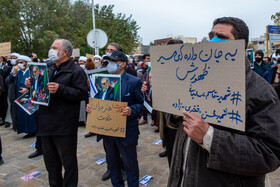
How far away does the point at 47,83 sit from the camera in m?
2.80

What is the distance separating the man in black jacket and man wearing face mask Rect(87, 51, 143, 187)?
0.31 metres

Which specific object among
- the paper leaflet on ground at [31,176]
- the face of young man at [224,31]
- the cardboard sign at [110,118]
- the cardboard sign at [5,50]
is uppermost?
the cardboard sign at [5,50]

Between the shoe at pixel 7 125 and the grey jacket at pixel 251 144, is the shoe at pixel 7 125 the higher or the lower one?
the lower one

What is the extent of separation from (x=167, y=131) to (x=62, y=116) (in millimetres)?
1425

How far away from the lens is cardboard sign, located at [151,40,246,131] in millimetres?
1157

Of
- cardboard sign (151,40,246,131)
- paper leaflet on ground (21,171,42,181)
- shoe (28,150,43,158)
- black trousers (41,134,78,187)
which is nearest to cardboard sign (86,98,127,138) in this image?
black trousers (41,134,78,187)

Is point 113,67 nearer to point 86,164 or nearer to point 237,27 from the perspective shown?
point 237,27

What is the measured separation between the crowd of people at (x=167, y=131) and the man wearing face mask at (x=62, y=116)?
0.04 feet

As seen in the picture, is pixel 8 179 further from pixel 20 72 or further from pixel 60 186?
pixel 20 72

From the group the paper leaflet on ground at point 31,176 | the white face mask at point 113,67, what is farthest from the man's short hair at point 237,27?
the paper leaflet on ground at point 31,176

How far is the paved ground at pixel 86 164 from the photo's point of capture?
3594 millimetres

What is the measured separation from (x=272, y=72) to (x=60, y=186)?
5663mm

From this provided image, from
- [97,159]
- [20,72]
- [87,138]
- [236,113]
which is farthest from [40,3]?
[236,113]

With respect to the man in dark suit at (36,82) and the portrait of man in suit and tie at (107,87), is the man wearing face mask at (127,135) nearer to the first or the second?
the portrait of man in suit and tie at (107,87)
